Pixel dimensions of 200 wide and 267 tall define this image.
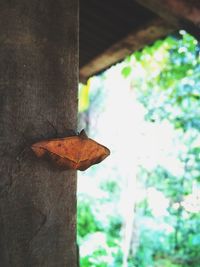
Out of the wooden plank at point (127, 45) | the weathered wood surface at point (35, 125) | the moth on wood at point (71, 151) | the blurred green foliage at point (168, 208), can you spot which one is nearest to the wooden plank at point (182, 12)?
the wooden plank at point (127, 45)

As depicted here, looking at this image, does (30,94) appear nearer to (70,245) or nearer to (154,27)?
(70,245)

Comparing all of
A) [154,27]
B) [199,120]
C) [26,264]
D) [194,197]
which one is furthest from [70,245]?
[194,197]

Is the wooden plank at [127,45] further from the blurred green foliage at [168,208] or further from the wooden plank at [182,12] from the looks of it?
the blurred green foliage at [168,208]

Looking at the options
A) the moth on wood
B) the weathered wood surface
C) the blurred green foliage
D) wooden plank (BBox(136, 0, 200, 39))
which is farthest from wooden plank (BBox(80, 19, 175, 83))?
the blurred green foliage

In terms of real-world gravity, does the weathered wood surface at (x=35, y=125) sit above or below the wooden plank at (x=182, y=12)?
below

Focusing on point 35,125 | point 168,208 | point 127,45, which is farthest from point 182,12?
point 168,208

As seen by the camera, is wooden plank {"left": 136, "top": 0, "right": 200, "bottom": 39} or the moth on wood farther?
wooden plank {"left": 136, "top": 0, "right": 200, "bottom": 39}

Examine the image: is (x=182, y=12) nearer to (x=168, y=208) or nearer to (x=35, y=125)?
(x=35, y=125)

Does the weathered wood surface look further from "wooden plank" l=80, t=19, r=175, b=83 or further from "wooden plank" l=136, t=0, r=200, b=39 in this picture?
"wooden plank" l=80, t=19, r=175, b=83
